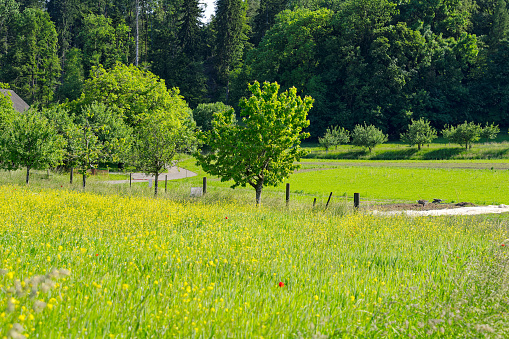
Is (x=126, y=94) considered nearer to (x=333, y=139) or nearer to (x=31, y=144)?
(x=31, y=144)

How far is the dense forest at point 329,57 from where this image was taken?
3076 inches

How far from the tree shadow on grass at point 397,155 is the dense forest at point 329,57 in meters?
18.7

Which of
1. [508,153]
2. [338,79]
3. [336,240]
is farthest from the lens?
[338,79]

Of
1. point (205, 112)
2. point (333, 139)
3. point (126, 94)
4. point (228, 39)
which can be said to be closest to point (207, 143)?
point (126, 94)

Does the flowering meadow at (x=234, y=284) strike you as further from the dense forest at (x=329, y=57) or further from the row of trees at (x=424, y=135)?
the dense forest at (x=329, y=57)

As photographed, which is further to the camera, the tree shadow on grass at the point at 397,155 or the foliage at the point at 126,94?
the tree shadow on grass at the point at 397,155

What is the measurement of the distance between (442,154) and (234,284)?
57.0 metres

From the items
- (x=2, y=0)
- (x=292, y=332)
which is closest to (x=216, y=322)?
(x=292, y=332)

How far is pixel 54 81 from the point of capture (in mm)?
91750

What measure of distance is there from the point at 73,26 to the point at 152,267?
431 ft

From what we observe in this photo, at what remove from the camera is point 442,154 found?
54.9 metres

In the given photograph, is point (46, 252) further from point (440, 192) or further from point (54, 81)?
point (54, 81)

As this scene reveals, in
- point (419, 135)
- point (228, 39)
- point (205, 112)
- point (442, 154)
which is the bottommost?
point (442, 154)

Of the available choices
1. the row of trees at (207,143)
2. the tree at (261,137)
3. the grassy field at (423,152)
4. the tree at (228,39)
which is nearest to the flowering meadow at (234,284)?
the tree at (261,137)
